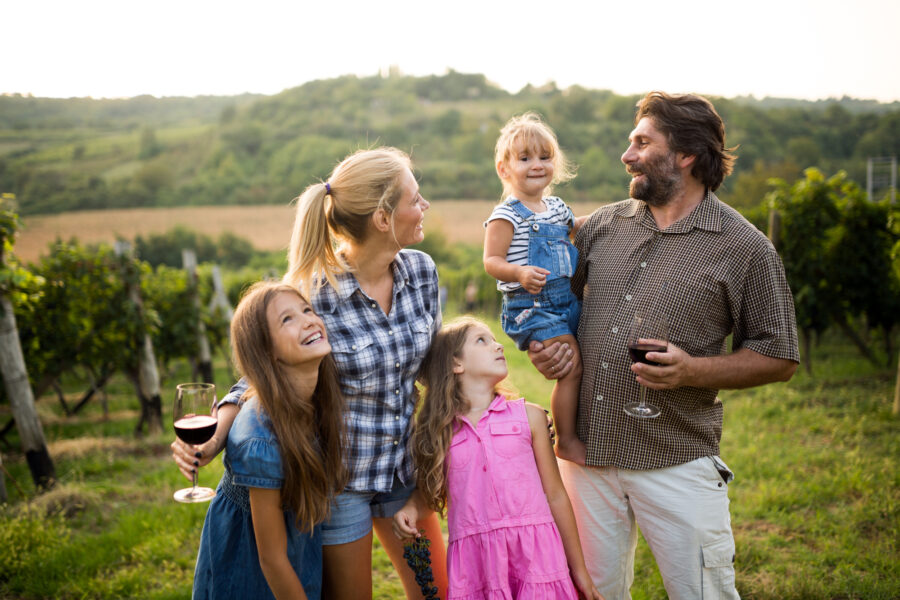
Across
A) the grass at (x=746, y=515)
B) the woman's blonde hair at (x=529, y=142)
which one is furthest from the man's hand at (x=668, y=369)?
the grass at (x=746, y=515)

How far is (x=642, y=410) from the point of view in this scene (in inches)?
88.3

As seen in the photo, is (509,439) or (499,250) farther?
(499,250)

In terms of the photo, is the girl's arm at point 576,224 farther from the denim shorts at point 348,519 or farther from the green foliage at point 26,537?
the green foliage at point 26,537

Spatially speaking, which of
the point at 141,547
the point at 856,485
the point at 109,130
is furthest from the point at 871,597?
the point at 109,130

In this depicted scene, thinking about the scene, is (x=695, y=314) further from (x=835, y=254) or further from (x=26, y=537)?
(x=835, y=254)

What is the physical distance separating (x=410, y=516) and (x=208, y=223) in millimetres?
53751

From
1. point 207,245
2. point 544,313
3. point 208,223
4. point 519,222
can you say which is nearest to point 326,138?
point 208,223

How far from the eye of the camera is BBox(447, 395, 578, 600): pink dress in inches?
86.4

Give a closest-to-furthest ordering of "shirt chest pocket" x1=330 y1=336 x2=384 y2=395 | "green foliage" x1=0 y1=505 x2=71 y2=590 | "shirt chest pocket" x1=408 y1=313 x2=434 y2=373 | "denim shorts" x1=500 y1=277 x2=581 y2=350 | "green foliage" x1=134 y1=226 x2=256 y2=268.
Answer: "shirt chest pocket" x1=330 y1=336 x2=384 y2=395 < "shirt chest pocket" x1=408 y1=313 x2=434 y2=373 < "denim shorts" x1=500 y1=277 x2=581 y2=350 < "green foliage" x1=0 y1=505 x2=71 y2=590 < "green foliage" x1=134 y1=226 x2=256 y2=268

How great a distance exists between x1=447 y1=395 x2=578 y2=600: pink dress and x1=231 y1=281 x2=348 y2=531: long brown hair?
17.7 inches

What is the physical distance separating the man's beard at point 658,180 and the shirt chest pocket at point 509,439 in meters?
0.99

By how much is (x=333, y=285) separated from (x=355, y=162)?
494 millimetres

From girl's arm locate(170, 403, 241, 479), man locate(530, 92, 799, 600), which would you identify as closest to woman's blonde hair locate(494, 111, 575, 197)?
man locate(530, 92, 799, 600)

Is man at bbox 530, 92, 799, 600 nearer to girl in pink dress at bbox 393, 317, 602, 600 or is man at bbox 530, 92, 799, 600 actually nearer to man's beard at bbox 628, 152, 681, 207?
man's beard at bbox 628, 152, 681, 207
